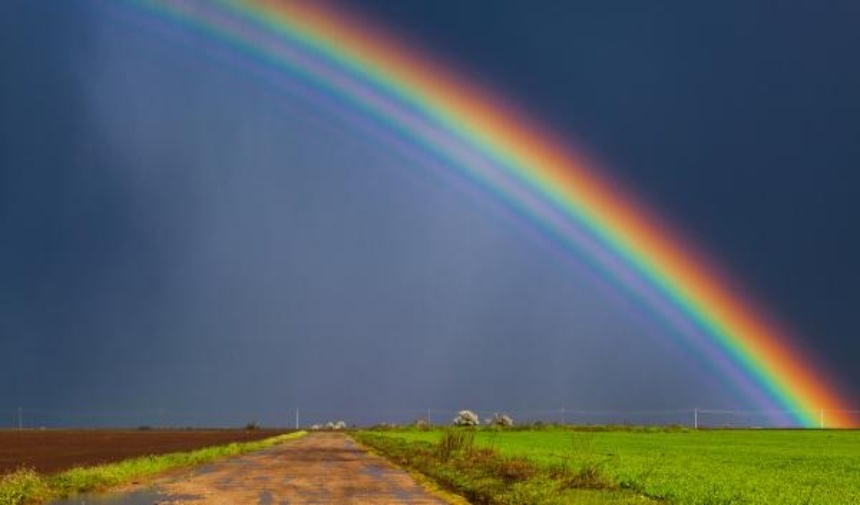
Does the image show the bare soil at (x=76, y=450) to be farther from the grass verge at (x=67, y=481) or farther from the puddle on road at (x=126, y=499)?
the puddle on road at (x=126, y=499)

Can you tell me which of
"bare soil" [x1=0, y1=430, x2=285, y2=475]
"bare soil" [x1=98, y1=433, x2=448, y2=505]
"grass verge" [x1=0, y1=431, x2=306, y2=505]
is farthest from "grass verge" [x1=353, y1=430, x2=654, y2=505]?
"bare soil" [x1=0, y1=430, x2=285, y2=475]

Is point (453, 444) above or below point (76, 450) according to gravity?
above

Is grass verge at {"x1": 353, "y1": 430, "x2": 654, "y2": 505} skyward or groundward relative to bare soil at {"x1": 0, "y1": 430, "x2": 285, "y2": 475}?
skyward

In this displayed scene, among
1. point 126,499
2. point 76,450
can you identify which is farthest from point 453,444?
point 76,450

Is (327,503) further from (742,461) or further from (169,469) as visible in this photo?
(742,461)

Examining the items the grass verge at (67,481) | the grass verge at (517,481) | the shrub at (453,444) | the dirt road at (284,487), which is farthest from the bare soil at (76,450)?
the shrub at (453,444)

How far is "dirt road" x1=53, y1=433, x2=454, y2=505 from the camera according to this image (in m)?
24.2

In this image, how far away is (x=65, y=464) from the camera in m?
41.8

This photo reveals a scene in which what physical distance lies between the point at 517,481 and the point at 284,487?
24.6 ft

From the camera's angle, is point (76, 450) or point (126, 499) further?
point (76, 450)

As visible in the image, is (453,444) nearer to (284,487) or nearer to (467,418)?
(284,487)

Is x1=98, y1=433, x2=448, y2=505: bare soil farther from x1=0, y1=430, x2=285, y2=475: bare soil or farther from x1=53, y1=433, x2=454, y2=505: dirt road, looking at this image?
x1=0, y1=430, x2=285, y2=475: bare soil

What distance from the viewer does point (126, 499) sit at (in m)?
24.9

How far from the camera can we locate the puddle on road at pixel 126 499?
23922 millimetres
